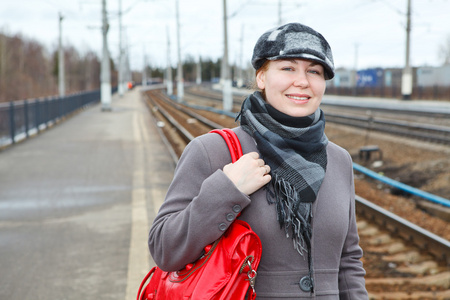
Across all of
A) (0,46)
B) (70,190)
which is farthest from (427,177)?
(0,46)

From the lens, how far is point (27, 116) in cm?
1609

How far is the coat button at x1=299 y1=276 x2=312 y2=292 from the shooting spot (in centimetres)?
179

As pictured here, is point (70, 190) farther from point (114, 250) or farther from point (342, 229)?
point (342, 229)

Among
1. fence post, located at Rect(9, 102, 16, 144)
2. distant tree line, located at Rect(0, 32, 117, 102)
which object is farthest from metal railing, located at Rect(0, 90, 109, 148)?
distant tree line, located at Rect(0, 32, 117, 102)

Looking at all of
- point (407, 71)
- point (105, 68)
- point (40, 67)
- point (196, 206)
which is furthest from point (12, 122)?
point (40, 67)

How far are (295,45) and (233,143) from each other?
0.40 metres

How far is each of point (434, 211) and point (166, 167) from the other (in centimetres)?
526

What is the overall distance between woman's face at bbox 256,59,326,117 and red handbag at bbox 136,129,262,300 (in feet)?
1.59

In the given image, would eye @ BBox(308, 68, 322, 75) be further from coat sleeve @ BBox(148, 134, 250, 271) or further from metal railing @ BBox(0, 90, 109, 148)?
metal railing @ BBox(0, 90, 109, 148)

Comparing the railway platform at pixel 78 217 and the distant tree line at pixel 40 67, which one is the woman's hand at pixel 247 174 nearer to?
the railway platform at pixel 78 217

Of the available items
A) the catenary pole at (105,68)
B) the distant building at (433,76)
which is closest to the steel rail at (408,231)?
the catenary pole at (105,68)

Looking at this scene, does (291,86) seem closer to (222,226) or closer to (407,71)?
(222,226)

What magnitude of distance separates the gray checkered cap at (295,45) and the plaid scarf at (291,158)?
181 millimetres

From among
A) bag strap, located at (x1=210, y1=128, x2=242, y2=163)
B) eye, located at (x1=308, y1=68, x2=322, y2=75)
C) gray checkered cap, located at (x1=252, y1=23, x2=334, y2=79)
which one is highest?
gray checkered cap, located at (x1=252, y1=23, x2=334, y2=79)
